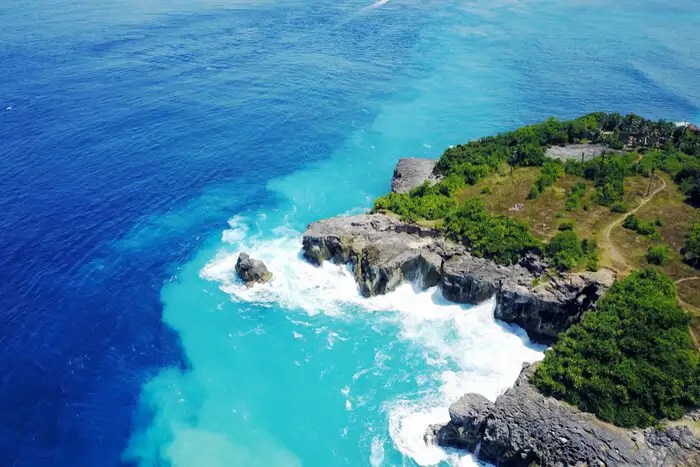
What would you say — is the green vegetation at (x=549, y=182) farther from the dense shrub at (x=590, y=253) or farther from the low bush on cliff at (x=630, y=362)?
the low bush on cliff at (x=630, y=362)

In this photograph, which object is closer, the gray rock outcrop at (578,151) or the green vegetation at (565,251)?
the green vegetation at (565,251)

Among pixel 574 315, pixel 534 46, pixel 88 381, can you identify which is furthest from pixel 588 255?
pixel 534 46

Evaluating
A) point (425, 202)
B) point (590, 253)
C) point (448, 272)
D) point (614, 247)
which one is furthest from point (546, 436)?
point (425, 202)

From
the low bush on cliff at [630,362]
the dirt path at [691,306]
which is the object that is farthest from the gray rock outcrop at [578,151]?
the low bush on cliff at [630,362]

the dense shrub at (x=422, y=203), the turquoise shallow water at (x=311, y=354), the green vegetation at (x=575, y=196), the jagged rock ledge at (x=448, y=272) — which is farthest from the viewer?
the dense shrub at (x=422, y=203)

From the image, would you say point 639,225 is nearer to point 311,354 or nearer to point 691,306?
point 691,306

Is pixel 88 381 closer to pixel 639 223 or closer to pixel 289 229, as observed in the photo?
pixel 289 229
